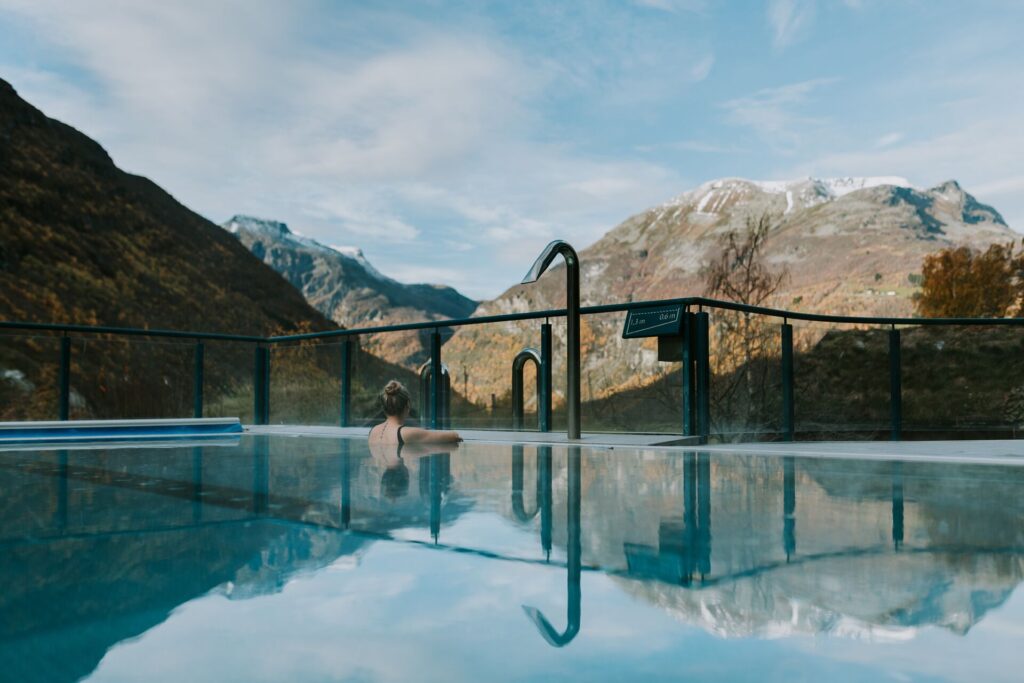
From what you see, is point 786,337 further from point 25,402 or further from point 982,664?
point 25,402

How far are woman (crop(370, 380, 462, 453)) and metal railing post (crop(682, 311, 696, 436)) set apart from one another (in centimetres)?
223

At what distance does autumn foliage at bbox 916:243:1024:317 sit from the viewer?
46344 mm

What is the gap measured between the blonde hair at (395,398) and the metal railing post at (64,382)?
5.36 metres

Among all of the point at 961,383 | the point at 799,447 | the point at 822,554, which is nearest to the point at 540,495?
the point at 822,554

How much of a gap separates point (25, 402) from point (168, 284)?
42137mm

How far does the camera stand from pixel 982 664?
152 centimetres

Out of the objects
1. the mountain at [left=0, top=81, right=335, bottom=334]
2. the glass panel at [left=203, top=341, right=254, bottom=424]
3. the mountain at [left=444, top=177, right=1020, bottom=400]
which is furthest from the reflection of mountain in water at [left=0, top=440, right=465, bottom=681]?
the mountain at [left=444, top=177, right=1020, bottom=400]

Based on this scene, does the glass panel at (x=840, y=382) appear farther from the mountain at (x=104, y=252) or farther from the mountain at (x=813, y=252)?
the mountain at (x=813, y=252)

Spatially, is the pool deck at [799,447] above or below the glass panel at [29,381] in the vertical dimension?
below

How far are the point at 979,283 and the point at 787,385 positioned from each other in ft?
152

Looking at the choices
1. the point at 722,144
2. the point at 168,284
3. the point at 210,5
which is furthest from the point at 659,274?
the point at 210,5

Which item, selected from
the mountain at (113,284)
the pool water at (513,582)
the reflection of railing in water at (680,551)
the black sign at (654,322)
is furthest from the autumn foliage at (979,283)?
the reflection of railing in water at (680,551)

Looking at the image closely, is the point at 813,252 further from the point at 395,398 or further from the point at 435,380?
the point at 395,398

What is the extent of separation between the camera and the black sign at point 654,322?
7922 millimetres
